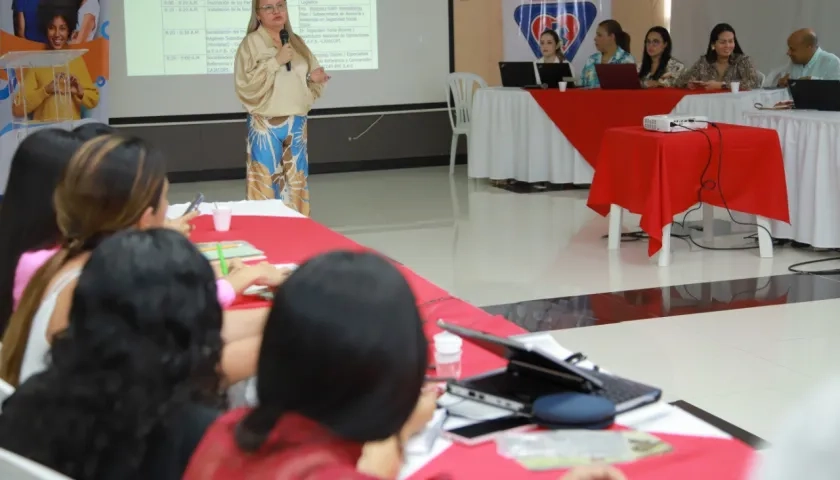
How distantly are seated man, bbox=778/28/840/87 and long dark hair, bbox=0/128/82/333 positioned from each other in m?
6.12

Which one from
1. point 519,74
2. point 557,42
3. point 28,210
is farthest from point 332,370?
point 557,42

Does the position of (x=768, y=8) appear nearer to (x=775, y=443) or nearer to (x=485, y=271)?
(x=485, y=271)

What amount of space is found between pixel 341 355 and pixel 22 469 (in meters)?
0.43

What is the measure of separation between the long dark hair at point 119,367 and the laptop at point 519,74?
289 inches

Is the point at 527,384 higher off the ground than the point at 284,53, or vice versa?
the point at 284,53

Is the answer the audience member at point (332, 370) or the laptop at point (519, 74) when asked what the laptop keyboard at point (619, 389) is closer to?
the audience member at point (332, 370)

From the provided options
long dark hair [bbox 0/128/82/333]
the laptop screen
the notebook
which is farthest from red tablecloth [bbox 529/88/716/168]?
the laptop screen

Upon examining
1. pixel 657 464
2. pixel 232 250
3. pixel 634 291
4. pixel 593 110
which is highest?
pixel 593 110

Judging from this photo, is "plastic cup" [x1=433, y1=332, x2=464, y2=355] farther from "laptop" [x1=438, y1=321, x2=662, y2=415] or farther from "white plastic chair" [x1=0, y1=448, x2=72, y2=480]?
"white plastic chair" [x1=0, y1=448, x2=72, y2=480]

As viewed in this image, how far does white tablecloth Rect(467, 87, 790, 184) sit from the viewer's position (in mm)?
7980

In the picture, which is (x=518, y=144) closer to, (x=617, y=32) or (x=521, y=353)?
(x=617, y=32)

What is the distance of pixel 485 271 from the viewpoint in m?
5.26

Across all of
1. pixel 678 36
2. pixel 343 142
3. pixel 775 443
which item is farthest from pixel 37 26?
pixel 775 443

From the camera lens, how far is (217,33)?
895 centimetres
